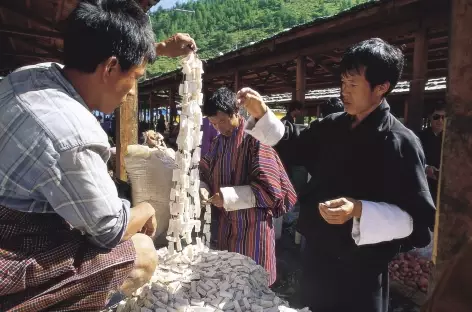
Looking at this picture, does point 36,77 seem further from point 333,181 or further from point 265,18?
point 265,18

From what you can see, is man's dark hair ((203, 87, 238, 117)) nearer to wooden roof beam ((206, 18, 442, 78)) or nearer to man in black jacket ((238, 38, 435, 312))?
man in black jacket ((238, 38, 435, 312))

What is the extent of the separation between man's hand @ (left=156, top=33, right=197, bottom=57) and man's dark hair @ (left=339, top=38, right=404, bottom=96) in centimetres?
69

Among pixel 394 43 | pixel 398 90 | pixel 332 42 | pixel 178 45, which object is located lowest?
pixel 178 45

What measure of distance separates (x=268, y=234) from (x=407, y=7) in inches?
112

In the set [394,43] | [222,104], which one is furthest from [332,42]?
[222,104]

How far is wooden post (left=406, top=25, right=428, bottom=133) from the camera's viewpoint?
3.91 meters

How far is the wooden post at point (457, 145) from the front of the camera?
1.07m

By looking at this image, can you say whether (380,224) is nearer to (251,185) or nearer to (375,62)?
(375,62)

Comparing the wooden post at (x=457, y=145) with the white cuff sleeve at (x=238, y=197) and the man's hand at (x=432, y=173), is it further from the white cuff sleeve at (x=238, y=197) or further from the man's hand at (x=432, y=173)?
the man's hand at (x=432, y=173)

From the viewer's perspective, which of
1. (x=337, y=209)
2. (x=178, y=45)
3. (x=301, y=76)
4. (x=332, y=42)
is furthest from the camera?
(x=301, y=76)

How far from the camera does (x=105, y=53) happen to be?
3.57ft

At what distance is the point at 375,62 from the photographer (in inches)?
60.4

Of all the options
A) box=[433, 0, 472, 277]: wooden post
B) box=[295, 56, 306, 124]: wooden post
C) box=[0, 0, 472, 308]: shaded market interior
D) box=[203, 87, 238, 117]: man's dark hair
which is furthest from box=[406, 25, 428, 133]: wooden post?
box=[433, 0, 472, 277]: wooden post

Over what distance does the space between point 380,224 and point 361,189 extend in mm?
206
